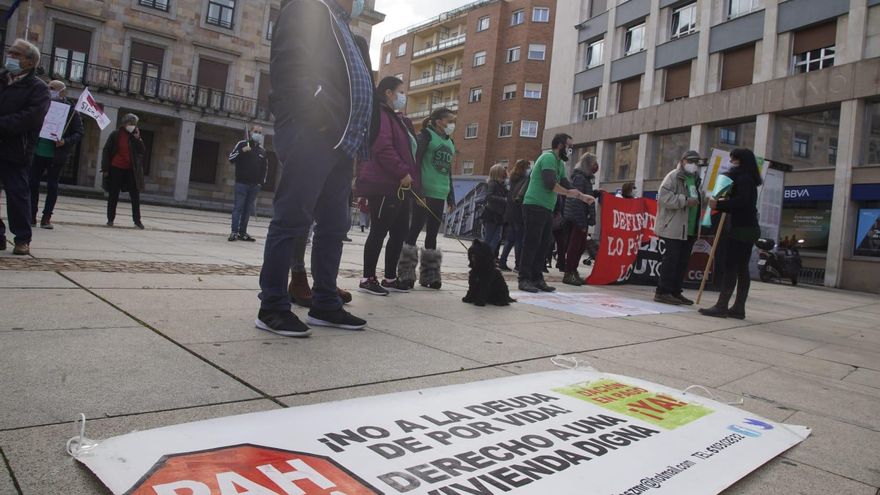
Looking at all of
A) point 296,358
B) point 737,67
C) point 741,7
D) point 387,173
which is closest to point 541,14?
point 741,7

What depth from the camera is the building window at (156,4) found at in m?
28.2

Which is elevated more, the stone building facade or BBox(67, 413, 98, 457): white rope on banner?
the stone building facade

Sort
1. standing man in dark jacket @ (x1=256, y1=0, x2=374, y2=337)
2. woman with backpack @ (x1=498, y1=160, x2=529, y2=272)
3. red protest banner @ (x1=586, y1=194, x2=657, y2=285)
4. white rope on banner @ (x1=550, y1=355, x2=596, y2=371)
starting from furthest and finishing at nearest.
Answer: woman with backpack @ (x1=498, y1=160, x2=529, y2=272)
red protest banner @ (x1=586, y1=194, x2=657, y2=285)
standing man in dark jacket @ (x1=256, y1=0, x2=374, y2=337)
white rope on banner @ (x1=550, y1=355, x2=596, y2=371)

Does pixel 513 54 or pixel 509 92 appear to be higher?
pixel 513 54

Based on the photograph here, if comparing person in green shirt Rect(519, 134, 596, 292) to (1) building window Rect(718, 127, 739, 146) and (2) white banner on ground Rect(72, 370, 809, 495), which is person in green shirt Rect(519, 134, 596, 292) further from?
(1) building window Rect(718, 127, 739, 146)

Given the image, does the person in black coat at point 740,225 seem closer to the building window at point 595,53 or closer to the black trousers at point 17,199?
the black trousers at point 17,199

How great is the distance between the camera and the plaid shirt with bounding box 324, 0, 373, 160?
10.8 ft

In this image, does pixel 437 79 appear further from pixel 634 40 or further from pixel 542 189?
pixel 542 189

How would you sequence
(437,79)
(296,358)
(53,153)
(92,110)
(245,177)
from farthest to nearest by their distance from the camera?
(437,79)
(92,110)
(245,177)
(53,153)
(296,358)

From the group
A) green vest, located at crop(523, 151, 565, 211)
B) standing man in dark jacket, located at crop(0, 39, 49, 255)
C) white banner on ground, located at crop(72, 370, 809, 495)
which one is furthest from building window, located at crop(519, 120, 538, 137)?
white banner on ground, located at crop(72, 370, 809, 495)

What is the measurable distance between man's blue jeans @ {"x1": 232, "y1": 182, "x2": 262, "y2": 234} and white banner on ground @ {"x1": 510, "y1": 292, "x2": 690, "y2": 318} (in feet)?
16.9

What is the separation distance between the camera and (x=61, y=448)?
1506mm

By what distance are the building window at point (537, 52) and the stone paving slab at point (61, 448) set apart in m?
41.3

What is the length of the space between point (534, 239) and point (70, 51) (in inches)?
1115
